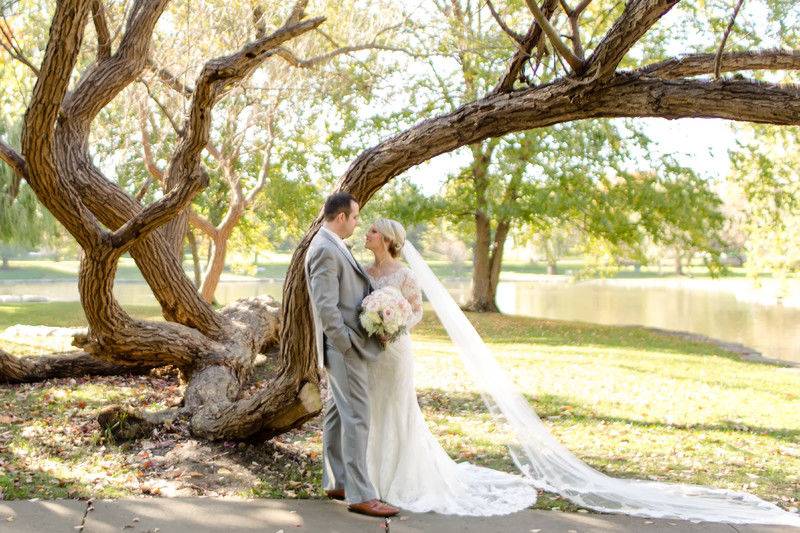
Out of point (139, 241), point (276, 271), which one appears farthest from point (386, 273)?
point (276, 271)

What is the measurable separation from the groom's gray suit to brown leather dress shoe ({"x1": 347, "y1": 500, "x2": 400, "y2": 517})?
1.4 inches

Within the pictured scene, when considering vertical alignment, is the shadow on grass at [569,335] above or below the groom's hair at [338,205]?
below

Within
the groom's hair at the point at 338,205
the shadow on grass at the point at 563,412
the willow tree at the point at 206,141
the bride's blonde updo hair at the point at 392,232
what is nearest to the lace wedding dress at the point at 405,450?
the bride's blonde updo hair at the point at 392,232

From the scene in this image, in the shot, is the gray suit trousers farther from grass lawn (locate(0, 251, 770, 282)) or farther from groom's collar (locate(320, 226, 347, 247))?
grass lawn (locate(0, 251, 770, 282))

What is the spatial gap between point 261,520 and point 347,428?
2.63ft

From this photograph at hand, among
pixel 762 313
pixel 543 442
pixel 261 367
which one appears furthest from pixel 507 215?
pixel 543 442

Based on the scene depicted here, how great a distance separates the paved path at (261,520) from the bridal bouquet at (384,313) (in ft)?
4.03

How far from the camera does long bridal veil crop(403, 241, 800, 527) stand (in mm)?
5707

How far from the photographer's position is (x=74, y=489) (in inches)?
232

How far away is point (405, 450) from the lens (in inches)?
234

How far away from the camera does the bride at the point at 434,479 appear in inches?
226

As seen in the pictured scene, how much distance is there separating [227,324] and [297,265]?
15.0 feet

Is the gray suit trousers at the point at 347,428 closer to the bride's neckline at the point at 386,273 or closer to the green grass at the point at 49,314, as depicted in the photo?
the bride's neckline at the point at 386,273

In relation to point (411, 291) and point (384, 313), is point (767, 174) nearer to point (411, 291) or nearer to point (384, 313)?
point (411, 291)
